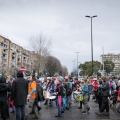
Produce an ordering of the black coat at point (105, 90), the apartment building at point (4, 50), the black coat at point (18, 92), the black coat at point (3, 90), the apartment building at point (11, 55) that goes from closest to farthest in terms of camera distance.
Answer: the black coat at point (18, 92) < the black coat at point (3, 90) < the black coat at point (105, 90) < the apartment building at point (4, 50) < the apartment building at point (11, 55)

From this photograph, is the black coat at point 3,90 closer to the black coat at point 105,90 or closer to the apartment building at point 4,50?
the black coat at point 105,90

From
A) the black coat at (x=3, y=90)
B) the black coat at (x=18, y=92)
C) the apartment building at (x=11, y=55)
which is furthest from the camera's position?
the apartment building at (x=11, y=55)

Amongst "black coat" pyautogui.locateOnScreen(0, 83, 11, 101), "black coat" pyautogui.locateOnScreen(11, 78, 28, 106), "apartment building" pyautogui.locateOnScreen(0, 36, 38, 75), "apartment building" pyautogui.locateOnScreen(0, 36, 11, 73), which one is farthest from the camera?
"apartment building" pyautogui.locateOnScreen(0, 36, 38, 75)

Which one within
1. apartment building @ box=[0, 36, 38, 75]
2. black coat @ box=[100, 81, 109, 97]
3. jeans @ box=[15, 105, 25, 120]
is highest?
apartment building @ box=[0, 36, 38, 75]

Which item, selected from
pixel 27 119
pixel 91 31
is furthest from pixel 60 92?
pixel 91 31

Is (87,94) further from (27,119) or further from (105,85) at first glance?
(27,119)

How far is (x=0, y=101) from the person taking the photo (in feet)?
24.8

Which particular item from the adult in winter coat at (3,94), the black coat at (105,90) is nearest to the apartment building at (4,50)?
the black coat at (105,90)

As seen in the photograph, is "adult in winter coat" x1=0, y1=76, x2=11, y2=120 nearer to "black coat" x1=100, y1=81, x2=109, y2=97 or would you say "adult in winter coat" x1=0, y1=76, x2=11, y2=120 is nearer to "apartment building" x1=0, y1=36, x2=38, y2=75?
"black coat" x1=100, y1=81, x2=109, y2=97

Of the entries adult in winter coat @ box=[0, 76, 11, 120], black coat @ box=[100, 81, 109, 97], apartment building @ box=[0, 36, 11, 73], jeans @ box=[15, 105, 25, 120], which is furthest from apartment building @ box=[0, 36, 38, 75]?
jeans @ box=[15, 105, 25, 120]

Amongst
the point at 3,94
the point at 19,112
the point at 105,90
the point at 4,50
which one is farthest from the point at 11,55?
the point at 19,112

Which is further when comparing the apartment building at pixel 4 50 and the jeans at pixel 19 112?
the apartment building at pixel 4 50

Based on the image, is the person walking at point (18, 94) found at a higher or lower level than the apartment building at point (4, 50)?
lower

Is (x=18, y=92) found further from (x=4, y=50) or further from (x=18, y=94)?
(x=4, y=50)
